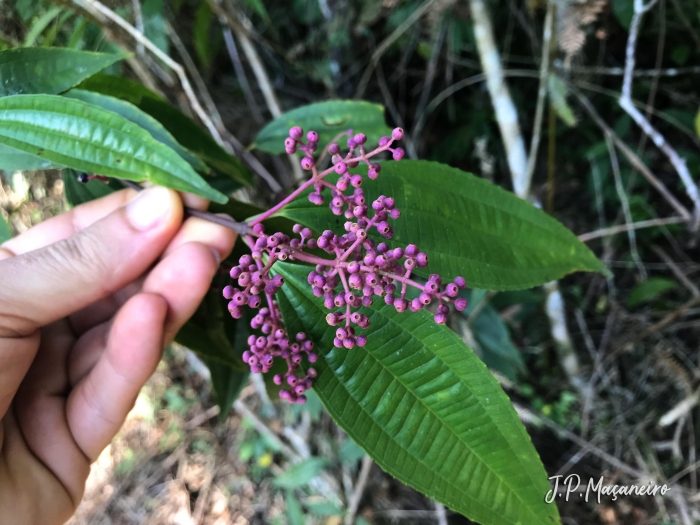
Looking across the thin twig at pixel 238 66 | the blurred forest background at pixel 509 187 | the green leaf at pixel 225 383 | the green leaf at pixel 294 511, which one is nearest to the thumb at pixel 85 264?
the green leaf at pixel 225 383

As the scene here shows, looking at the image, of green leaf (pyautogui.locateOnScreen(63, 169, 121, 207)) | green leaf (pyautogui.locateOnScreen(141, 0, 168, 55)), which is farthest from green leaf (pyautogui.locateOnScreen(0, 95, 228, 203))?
green leaf (pyautogui.locateOnScreen(141, 0, 168, 55))

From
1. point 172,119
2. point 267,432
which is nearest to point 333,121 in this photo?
point 172,119

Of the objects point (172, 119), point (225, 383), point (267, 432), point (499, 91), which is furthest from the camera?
point (267, 432)

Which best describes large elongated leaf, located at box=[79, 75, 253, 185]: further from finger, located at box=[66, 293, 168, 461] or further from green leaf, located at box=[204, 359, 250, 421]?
green leaf, located at box=[204, 359, 250, 421]

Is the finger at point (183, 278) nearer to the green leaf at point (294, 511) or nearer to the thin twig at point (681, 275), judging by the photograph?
the green leaf at point (294, 511)

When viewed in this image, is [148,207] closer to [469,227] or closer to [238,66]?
[469,227]

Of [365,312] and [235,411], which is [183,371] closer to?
[235,411]

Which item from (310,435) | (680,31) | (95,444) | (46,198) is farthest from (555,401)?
(46,198)
